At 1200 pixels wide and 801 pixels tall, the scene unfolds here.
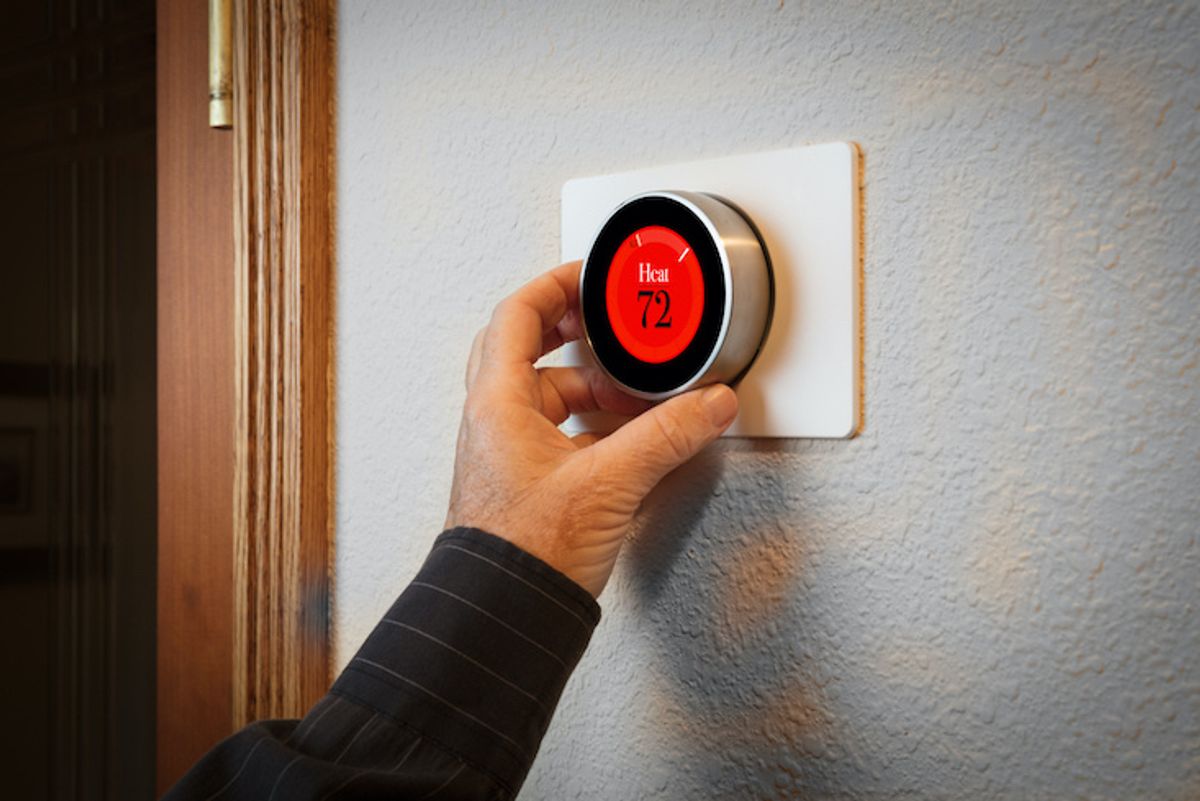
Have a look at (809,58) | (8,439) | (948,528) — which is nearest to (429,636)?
(948,528)

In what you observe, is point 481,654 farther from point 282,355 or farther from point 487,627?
point 282,355

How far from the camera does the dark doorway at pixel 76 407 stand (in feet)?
3.61

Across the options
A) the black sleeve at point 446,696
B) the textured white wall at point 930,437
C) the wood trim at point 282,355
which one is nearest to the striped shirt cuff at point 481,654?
the black sleeve at point 446,696

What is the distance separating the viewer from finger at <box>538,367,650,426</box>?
0.58m

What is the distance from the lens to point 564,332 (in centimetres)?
61

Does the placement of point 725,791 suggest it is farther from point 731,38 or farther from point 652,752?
point 731,38

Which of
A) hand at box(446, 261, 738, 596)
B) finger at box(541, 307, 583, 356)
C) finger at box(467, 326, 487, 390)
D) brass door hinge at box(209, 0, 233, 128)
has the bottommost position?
hand at box(446, 261, 738, 596)

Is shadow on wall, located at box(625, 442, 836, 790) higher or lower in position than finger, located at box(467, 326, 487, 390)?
lower

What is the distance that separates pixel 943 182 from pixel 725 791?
0.36 meters

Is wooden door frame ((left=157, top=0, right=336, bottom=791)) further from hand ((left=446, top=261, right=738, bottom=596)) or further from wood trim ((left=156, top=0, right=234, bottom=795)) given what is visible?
hand ((left=446, top=261, right=738, bottom=596))

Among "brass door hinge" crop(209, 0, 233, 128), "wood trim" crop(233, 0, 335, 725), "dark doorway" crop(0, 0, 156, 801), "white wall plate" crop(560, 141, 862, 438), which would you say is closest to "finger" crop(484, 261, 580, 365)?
"white wall plate" crop(560, 141, 862, 438)

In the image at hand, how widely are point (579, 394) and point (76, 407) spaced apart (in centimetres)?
88

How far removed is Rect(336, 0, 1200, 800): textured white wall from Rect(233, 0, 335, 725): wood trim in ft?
0.51

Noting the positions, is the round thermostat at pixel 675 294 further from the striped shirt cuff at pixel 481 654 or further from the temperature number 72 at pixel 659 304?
the striped shirt cuff at pixel 481 654
